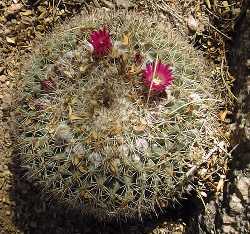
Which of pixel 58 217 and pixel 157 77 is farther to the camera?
pixel 58 217

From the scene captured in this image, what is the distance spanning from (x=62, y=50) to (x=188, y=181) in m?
0.95

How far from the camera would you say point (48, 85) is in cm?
266

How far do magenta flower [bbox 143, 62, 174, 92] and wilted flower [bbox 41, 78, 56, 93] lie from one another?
1.49 feet

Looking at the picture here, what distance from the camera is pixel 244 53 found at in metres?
3.16

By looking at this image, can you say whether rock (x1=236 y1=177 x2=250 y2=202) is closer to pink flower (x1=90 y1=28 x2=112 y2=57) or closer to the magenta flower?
the magenta flower

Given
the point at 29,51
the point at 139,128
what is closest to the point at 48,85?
the point at 139,128

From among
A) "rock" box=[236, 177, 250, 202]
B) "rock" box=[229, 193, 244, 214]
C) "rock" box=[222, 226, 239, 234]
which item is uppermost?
"rock" box=[236, 177, 250, 202]

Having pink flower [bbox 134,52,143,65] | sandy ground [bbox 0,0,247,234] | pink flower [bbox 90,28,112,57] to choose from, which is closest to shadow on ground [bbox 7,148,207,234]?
sandy ground [bbox 0,0,247,234]

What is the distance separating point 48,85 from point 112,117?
1.23ft

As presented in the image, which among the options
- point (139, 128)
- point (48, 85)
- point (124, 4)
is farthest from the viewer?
point (124, 4)

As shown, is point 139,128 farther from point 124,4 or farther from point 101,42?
point 124,4

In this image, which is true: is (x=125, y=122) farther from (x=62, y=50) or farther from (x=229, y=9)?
(x=229, y=9)

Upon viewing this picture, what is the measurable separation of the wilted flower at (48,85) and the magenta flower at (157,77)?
453 mm

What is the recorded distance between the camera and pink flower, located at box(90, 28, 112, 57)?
8.22ft
